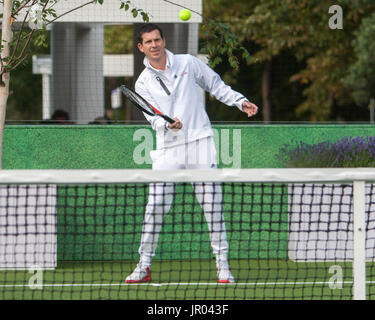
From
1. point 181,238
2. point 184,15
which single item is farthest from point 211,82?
point 184,15

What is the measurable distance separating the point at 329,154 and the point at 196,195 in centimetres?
195

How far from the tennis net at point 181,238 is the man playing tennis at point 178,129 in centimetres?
3

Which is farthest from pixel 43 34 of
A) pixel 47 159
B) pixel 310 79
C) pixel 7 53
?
pixel 310 79

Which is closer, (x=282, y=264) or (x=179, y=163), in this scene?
(x=179, y=163)

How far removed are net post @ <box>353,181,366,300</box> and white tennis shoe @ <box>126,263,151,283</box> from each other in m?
1.93

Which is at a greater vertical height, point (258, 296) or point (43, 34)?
point (43, 34)

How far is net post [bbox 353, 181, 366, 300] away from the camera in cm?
496

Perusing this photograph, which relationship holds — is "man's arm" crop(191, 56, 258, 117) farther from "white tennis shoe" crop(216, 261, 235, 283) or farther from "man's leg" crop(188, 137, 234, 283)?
"white tennis shoe" crop(216, 261, 235, 283)

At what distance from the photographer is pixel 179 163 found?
6656 millimetres

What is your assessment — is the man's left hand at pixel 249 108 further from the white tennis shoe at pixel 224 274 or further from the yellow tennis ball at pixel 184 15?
the yellow tennis ball at pixel 184 15

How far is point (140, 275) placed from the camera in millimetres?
6535
